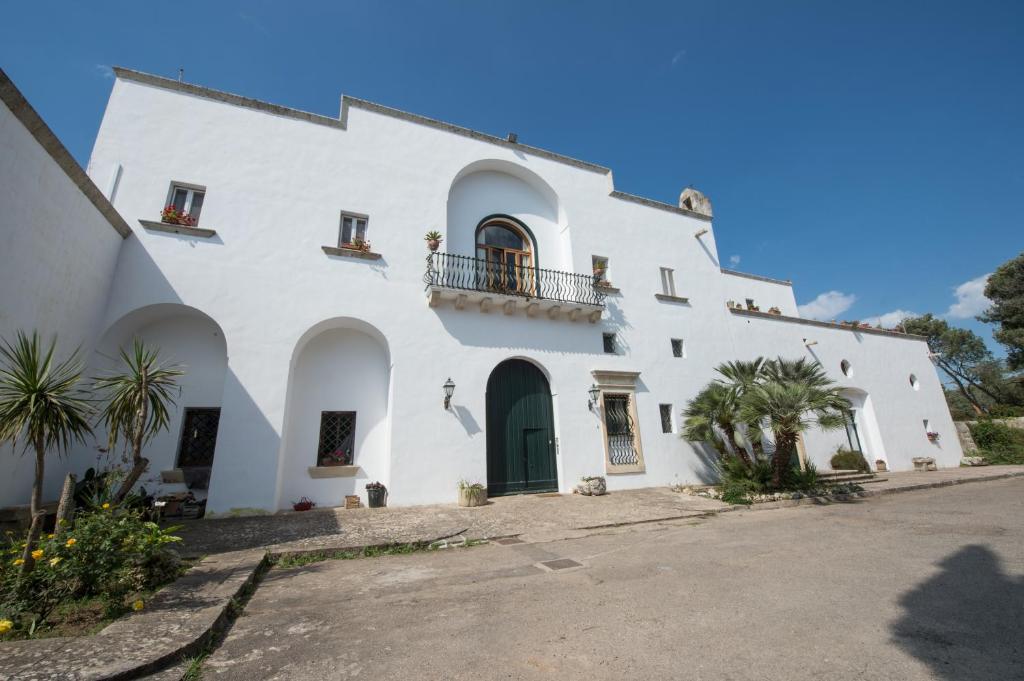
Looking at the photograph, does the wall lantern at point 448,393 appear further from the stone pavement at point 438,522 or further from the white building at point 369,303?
the stone pavement at point 438,522

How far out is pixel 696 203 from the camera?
1625 cm

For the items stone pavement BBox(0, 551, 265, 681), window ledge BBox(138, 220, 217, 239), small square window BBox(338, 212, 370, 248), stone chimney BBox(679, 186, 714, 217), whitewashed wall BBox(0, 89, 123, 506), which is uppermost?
stone chimney BBox(679, 186, 714, 217)

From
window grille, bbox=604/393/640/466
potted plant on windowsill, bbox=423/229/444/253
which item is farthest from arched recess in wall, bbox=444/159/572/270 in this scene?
window grille, bbox=604/393/640/466

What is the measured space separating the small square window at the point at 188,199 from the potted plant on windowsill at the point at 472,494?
8.36m

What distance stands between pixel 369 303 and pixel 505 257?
4.51 meters

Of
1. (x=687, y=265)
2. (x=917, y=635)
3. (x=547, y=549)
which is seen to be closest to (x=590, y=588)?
(x=547, y=549)

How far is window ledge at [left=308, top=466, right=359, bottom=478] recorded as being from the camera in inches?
350

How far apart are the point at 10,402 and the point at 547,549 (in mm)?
6153

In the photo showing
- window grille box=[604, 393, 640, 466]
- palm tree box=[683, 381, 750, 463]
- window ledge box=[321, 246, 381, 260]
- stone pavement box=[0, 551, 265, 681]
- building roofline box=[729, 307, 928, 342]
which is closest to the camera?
stone pavement box=[0, 551, 265, 681]

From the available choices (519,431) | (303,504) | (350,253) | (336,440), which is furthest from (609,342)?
(303,504)

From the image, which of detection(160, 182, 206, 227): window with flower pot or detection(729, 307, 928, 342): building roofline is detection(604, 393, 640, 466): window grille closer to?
detection(729, 307, 928, 342): building roofline

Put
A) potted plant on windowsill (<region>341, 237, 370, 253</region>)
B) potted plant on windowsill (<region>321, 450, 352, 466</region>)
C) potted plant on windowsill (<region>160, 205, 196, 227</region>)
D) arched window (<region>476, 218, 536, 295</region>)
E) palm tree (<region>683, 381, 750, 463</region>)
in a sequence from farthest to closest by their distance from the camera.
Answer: arched window (<region>476, 218, 536, 295</region>), palm tree (<region>683, 381, 750, 463</region>), potted plant on windowsill (<region>341, 237, 370, 253</region>), potted plant on windowsill (<region>321, 450, 352, 466</region>), potted plant on windowsill (<region>160, 205, 196, 227</region>)

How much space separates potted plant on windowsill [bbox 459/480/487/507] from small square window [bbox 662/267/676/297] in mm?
9254

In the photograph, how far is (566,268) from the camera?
12.9 m
